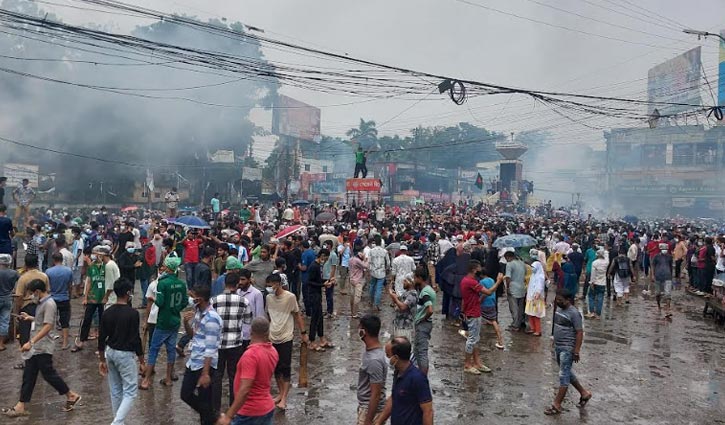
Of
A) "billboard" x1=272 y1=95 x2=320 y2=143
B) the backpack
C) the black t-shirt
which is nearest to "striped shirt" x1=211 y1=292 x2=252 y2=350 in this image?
the black t-shirt

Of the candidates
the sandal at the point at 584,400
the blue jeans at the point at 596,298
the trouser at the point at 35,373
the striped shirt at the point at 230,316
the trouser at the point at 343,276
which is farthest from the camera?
the trouser at the point at 343,276

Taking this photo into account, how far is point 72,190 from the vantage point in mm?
37750

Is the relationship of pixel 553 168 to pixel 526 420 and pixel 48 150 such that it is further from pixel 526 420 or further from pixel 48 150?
pixel 526 420

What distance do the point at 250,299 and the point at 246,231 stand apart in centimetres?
1036

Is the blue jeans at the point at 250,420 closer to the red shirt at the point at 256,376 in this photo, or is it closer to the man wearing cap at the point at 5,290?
the red shirt at the point at 256,376

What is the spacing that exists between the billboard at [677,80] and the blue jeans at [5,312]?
64811 millimetres

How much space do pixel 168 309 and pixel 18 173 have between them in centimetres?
3167

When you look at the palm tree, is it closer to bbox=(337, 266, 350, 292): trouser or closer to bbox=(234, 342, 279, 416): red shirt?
bbox=(337, 266, 350, 292): trouser

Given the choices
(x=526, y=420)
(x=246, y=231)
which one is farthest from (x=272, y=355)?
(x=246, y=231)

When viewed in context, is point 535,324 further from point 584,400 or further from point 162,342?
point 162,342

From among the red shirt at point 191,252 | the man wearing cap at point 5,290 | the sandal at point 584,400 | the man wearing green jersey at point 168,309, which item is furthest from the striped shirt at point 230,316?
the red shirt at point 191,252

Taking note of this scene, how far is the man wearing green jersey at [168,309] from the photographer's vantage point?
25.4ft

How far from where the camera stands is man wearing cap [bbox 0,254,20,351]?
359 inches

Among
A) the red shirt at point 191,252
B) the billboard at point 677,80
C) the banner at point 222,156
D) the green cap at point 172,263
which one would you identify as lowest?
the red shirt at point 191,252
